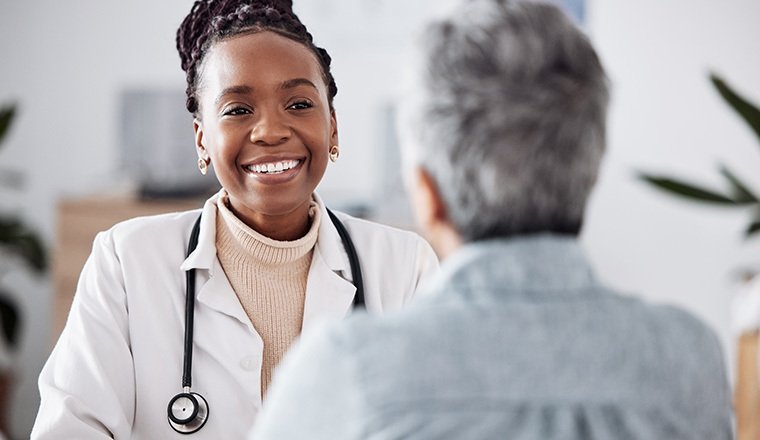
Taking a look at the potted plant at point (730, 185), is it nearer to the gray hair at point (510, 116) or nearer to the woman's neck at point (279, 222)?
the woman's neck at point (279, 222)

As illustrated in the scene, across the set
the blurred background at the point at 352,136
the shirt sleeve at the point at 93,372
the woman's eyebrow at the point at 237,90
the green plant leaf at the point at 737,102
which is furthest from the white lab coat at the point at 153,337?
the blurred background at the point at 352,136

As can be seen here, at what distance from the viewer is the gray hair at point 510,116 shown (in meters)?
0.84

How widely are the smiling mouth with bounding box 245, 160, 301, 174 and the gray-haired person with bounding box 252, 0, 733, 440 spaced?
2.07 ft

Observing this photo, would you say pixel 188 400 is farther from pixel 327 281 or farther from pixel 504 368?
pixel 504 368

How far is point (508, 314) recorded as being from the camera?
812 millimetres

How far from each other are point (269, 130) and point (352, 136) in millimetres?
2622

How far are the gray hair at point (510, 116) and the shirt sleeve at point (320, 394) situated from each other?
0.19m

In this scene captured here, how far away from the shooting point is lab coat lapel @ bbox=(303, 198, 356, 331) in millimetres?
1532

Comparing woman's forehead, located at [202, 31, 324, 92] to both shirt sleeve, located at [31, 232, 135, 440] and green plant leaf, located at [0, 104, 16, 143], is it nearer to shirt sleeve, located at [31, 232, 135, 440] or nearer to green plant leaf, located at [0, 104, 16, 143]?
shirt sleeve, located at [31, 232, 135, 440]

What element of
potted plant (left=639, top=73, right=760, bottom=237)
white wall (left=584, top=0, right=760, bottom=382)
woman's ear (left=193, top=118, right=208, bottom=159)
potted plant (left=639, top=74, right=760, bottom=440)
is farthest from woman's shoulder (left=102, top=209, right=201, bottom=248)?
white wall (left=584, top=0, right=760, bottom=382)

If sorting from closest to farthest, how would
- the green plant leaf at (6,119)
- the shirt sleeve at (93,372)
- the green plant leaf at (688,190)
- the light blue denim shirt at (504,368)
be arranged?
the light blue denim shirt at (504,368), the shirt sleeve at (93,372), the green plant leaf at (688,190), the green plant leaf at (6,119)

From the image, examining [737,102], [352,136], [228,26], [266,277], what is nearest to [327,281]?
[266,277]

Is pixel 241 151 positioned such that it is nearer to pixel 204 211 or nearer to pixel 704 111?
pixel 204 211

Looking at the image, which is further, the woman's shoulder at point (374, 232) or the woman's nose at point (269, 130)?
the woman's shoulder at point (374, 232)
